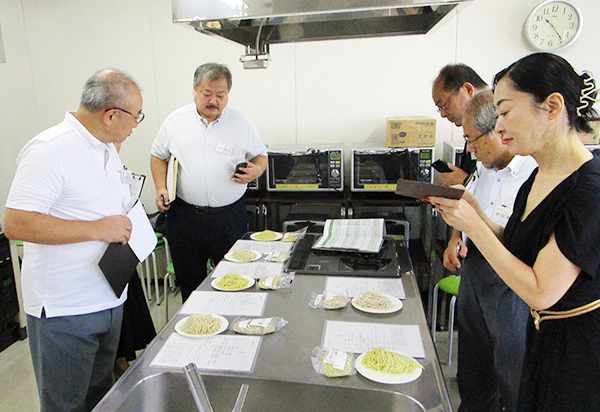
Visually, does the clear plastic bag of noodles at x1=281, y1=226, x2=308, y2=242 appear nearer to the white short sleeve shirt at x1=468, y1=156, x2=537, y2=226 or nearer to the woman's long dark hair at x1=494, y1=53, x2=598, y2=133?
the white short sleeve shirt at x1=468, y1=156, x2=537, y2=226

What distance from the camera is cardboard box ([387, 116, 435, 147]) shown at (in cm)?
304

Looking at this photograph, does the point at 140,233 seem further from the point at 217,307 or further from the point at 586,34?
the point at 586,34

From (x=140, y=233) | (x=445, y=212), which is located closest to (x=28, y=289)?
(x=140, y=233)

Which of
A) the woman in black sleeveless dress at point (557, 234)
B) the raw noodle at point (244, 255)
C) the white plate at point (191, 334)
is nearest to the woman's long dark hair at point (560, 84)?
the woman in black sleeveless dress at point (557, 234)

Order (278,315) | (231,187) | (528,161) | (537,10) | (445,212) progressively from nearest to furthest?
1. (445,212)
2. (278,315)
3. (528,161)
4. (231,187)
5. (537,10)

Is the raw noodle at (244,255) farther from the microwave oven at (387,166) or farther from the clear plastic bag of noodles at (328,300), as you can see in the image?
the microwave oven at (387,166)

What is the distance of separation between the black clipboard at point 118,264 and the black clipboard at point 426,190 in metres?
1.03

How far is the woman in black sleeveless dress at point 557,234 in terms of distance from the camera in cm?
106

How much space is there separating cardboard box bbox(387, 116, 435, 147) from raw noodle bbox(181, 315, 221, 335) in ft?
6.94

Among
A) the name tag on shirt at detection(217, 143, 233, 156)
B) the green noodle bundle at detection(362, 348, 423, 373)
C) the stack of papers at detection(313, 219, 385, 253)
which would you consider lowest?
the green noodle bundle at detection(362, 348, 423, 373)

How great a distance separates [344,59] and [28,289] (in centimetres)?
282

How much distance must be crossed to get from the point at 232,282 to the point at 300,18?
1.00 metres

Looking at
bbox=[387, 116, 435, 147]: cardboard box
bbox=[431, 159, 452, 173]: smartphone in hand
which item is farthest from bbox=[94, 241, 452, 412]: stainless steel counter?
bbox=[387, 116, 435, 147]: cardboard box

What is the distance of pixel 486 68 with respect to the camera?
10.9 feet
